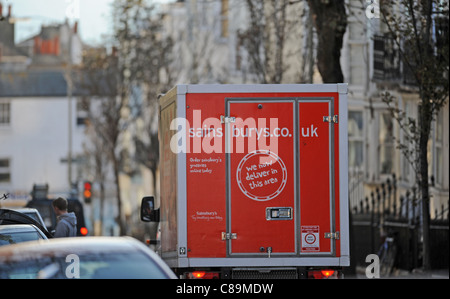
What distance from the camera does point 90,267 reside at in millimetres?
7719

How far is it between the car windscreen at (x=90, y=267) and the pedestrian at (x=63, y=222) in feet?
21.2

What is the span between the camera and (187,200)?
11531 millimetres

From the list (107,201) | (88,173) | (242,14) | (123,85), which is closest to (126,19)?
(123,85)

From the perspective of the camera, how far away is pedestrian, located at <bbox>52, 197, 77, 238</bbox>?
14.3 m

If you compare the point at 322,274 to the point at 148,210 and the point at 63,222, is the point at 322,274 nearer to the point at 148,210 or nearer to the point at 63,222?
the point at 148,210

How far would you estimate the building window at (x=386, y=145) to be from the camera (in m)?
32.4

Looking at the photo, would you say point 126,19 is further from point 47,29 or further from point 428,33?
point 47,29

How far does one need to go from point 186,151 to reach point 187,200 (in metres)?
0.53

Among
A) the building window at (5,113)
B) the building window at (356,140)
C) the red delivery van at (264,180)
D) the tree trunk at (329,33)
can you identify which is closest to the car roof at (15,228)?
the red delivery van at (264,180)

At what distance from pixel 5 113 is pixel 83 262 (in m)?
59.0

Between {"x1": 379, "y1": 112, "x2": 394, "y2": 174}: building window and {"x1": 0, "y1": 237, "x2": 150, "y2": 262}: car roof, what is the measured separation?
24.7m

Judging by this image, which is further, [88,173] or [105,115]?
[88,173]

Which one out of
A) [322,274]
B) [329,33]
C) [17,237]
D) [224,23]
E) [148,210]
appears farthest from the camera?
[224,23]

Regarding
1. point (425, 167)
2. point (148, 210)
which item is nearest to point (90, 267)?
point (148, 210)
